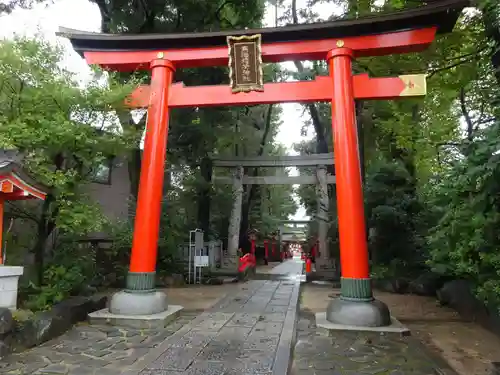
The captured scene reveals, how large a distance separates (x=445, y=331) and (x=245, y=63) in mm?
7255

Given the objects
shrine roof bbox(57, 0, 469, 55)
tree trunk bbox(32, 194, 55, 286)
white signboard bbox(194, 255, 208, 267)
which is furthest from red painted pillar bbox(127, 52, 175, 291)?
white signboard bbox(194, 255, 208, 267)

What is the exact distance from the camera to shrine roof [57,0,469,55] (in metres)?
8.10

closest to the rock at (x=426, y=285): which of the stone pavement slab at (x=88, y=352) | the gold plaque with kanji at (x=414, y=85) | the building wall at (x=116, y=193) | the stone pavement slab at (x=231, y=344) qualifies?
the stone pavement slab at (x=231, y=344)

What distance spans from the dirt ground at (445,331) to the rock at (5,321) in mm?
6566

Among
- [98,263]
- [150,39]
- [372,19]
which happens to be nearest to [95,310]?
[98,263]

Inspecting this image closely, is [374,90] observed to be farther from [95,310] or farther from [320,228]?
[320,228]

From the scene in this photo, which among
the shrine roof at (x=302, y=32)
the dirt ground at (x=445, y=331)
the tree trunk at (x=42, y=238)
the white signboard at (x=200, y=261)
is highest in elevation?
the shrine roof at (x=302, y=32)

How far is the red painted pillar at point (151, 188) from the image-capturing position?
8297 millimetres

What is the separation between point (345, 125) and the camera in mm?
8188

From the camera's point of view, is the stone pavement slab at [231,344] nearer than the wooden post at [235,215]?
Yes

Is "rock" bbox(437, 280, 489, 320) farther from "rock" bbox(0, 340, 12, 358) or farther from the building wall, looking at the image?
the building wall

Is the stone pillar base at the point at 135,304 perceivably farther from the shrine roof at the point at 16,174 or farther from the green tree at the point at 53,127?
the shrine roof at the point at 16,174

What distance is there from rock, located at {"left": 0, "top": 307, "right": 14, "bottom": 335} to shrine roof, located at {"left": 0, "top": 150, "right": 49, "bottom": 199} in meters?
1.96

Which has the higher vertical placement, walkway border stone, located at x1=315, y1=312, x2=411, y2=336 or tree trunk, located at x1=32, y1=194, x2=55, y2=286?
tree trunk, located at x1=32, y1=194, x2=55, y2=286
